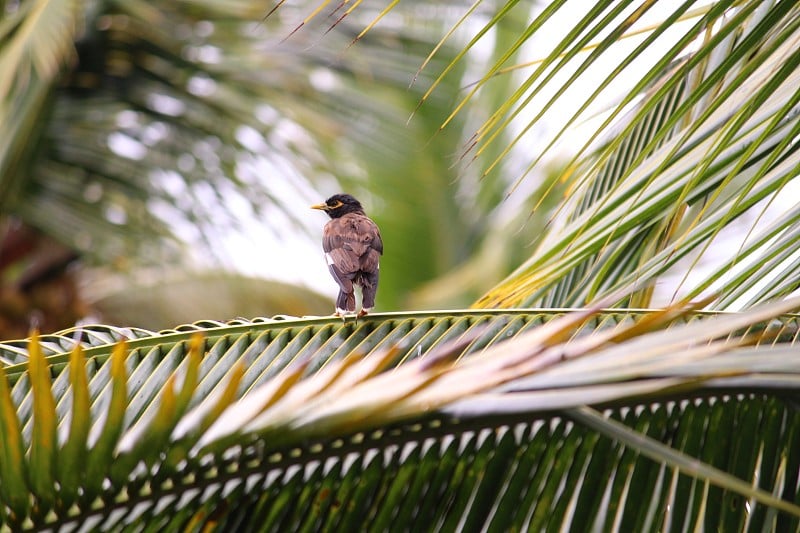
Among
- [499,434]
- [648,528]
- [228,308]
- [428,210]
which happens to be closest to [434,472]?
[499,434]

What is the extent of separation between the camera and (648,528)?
53.1 inches

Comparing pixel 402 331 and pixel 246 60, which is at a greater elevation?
pixel 246 60

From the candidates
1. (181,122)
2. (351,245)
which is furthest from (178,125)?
(351,245)

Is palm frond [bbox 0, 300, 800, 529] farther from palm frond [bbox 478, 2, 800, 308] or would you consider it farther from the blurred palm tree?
the blurred palm tree

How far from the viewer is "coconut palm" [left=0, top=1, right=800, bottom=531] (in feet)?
3.73

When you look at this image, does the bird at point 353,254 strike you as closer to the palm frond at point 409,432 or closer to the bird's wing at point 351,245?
the bird's wing at point 351,245

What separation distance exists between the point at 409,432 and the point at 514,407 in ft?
1.00

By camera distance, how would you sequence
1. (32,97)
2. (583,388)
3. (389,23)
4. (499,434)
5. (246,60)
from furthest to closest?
1. (389,23)
2. (246,60)
3. (32,97)
4. (499,434)
5. (583,388)

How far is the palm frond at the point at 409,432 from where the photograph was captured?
112cm

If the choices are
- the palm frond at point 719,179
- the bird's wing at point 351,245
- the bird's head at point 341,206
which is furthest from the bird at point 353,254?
the palm frond at point 719,179

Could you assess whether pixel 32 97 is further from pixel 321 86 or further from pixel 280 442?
pixel 280 442

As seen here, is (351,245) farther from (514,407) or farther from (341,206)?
(514,407)

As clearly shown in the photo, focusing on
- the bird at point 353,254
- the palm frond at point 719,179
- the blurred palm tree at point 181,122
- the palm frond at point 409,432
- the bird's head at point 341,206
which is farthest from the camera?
the blurred palm tree at point 181,122

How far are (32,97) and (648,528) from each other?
368 centimetres
